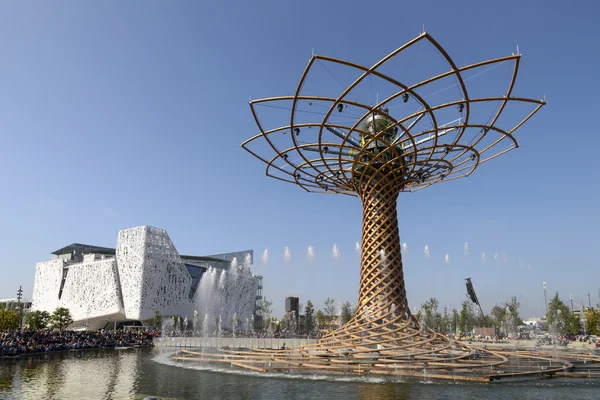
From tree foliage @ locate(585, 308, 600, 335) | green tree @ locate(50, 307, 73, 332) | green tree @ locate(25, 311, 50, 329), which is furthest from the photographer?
green tree @ locate(50, 307, 73, 332)

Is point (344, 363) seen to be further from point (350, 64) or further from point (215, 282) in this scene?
point (215, 282)

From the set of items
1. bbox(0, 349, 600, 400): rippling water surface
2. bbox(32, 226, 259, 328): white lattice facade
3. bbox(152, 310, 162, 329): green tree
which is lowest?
bbox(152, 310, 162, 329): green tree

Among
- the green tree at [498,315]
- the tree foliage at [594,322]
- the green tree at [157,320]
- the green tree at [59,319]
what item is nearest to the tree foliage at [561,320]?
the tree foliage at [594,322]

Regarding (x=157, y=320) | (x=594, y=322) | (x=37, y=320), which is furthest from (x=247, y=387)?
(x=37, y=320)

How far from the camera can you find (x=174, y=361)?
2784 centimetres

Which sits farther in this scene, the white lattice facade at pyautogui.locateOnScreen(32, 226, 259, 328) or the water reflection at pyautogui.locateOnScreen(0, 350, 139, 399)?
the white lattice facade at pyautogui.locateOnScreen(32, 226, 259, 328)

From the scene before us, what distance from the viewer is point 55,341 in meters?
38.4

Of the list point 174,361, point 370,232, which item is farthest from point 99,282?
point 370,232

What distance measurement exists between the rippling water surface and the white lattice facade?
169ft

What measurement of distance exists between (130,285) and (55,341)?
35.0m

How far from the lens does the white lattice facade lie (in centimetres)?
7212

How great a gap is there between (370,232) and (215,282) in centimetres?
7097

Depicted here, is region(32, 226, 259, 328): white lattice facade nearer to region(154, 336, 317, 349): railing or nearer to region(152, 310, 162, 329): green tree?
region(152, 310, 162, 329): green tree

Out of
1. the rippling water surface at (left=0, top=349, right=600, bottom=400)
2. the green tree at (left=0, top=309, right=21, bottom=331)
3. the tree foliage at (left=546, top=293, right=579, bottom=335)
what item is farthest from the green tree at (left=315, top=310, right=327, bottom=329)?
the rippling water surface at (left=0, top=349, right=600, bottom=400)
